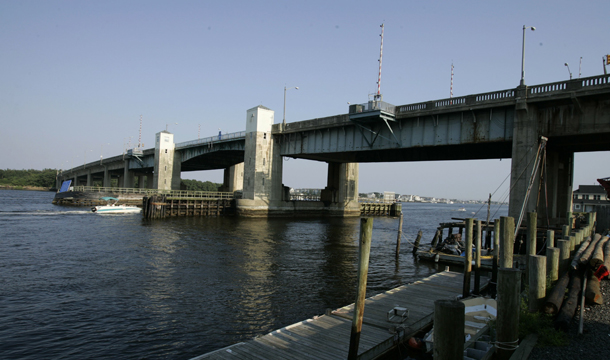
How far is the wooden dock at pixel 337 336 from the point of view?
8336 millimetres

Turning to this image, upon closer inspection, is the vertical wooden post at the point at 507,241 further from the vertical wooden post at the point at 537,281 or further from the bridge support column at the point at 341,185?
the bridge support column at the point at 341,185

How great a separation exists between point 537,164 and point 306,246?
1752 centimetres

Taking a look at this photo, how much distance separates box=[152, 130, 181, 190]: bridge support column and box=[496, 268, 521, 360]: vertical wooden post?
76808 mm

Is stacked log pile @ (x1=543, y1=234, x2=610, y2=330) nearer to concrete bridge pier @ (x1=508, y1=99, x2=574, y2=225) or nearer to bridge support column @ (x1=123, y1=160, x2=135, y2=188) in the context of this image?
concrete bridge pier @ (x1=508, y1=99, x2=574, y2=225)

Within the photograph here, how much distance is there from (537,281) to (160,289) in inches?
540

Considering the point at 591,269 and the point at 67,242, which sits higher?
the point at 591,269

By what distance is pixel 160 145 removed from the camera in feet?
254

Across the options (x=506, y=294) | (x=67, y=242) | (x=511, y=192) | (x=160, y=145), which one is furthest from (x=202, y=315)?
(x=160, y=145)

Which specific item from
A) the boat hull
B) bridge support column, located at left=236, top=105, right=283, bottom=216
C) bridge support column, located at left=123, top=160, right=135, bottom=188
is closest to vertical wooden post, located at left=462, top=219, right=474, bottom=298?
bridge support column, located at left=236, top=105, right=283, bottom=216

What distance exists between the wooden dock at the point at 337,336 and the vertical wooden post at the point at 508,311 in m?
2.88

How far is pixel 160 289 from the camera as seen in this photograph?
51.6 ft

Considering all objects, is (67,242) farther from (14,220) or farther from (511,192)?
(511,192)

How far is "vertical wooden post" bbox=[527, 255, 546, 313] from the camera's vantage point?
873 cm

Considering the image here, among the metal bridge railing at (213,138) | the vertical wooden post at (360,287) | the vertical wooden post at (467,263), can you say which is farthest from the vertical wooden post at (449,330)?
the metal bridge railing at (213,138)
